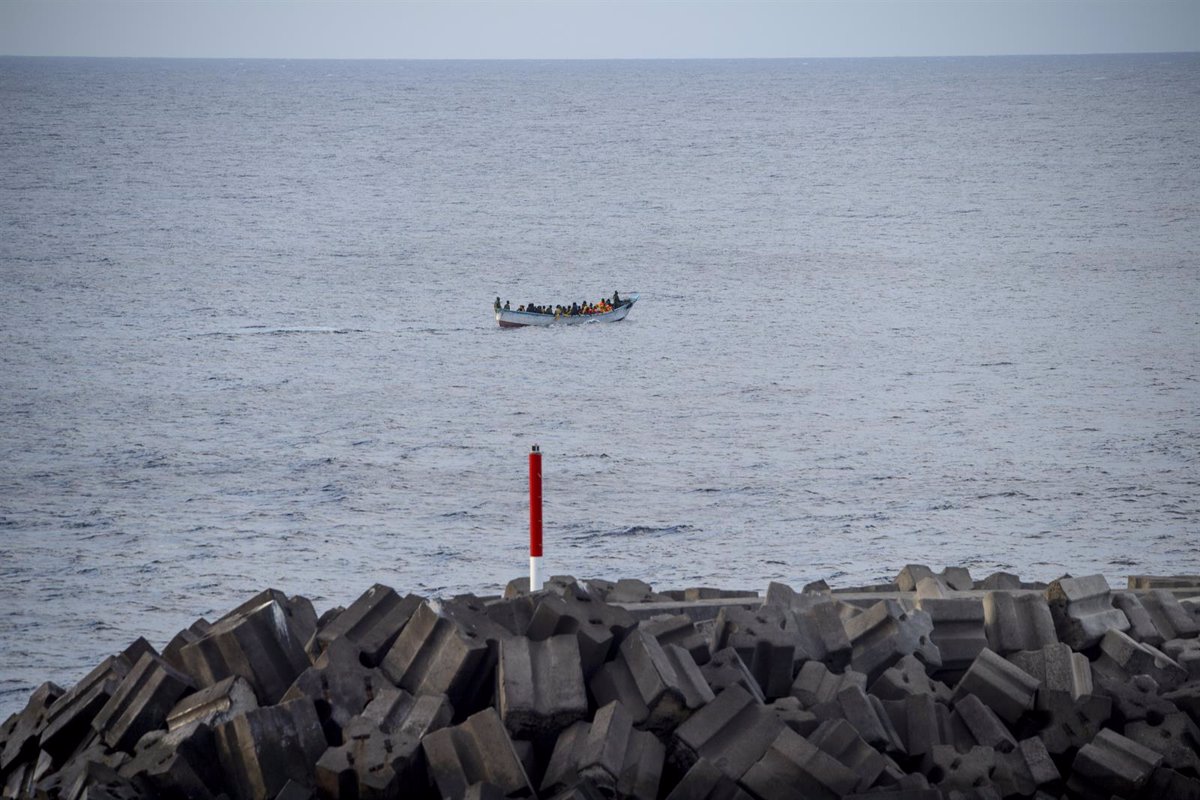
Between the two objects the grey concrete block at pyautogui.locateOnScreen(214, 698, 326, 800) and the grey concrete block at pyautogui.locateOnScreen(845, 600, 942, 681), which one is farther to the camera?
the grey concrete block at pyautogui.locateOnScreen(845, 600, 942, 681)

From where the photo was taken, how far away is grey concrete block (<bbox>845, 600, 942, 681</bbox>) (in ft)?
32.2

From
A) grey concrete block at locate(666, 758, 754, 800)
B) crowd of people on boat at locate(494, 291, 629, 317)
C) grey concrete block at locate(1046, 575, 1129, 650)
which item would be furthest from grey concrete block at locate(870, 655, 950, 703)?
crowd of people on boat at locate(494, 291, 629, 317)

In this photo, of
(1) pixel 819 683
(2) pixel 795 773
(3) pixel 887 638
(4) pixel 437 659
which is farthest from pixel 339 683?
(3) pixel 887 638

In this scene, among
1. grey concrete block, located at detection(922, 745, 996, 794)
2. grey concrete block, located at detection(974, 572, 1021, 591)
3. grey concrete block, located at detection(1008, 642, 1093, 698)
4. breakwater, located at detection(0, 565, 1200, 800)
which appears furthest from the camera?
grey concrete block, located at detection(974, 572, 1021, 591)

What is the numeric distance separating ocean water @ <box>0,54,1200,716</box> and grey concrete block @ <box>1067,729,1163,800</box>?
1388 centimetres

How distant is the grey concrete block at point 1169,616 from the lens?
35.4ft

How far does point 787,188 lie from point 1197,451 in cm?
8528

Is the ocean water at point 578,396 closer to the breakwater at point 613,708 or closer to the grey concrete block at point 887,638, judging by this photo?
the breakwater at point 613,708

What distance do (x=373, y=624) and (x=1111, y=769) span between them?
175 inches

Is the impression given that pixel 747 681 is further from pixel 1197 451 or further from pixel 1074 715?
pixel 1197 451

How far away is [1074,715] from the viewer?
9.23 metres

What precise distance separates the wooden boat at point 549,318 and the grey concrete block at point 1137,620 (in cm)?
4346

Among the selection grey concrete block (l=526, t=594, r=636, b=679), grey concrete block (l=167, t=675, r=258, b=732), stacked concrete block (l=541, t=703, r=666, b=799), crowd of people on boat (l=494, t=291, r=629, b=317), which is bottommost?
stacked concrete block (l=541, t=703, r=666, b=799)

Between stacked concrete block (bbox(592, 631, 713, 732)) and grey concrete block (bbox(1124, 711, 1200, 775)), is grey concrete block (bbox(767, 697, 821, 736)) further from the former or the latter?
grey concrete block (bbox(1124, 711, 1200, 775))
